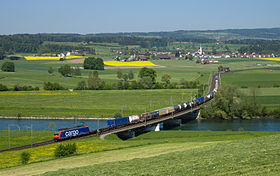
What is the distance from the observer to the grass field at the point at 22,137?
6231 cm

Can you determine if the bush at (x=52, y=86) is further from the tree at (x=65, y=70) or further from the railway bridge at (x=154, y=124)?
the railway bridge at (x=154, y=124)

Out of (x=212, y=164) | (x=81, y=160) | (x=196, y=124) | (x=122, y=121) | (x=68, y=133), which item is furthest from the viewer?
(x=196, y=124)

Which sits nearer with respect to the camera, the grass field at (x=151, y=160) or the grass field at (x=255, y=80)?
the grass field at (x=151, y=160)

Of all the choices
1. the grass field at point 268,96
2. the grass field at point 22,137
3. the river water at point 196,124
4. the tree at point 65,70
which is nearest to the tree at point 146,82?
the grass field at point 268,96

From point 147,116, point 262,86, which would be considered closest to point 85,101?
point 147,116

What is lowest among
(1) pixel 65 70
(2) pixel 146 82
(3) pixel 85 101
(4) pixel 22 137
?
(4) pixel 22 137

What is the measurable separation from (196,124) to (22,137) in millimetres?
34843

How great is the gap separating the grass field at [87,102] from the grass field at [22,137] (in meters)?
19.7

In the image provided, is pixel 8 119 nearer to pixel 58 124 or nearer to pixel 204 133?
pixel 58 124

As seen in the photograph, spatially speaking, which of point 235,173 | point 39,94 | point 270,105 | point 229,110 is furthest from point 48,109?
point 235,173

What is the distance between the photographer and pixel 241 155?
3306 cm

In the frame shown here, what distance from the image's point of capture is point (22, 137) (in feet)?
223

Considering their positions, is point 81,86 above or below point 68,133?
above

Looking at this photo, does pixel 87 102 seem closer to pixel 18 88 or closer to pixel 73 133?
pixel 18 88
